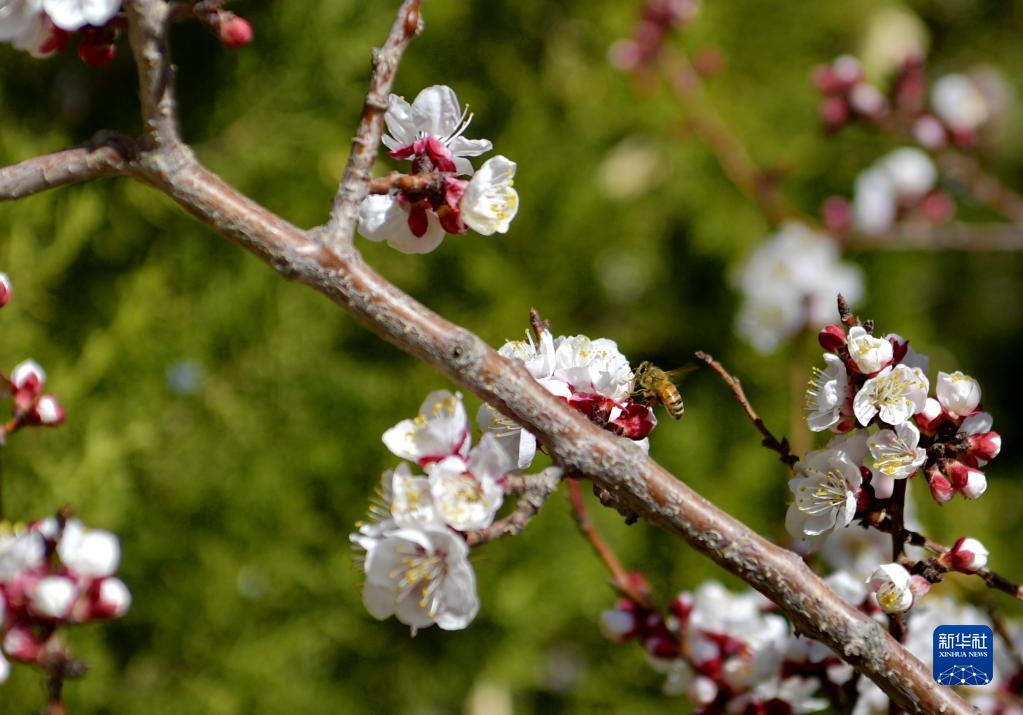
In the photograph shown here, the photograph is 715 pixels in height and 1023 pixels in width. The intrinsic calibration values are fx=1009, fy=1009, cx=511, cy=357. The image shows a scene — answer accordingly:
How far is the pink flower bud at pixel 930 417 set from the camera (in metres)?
0.71

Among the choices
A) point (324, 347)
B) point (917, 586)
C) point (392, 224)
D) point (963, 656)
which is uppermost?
point (392, 224)

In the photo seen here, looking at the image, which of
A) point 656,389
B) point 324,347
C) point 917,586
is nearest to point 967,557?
point 917,586

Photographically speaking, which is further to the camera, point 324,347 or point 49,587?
point 324,347

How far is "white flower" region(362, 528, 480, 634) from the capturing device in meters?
0.60

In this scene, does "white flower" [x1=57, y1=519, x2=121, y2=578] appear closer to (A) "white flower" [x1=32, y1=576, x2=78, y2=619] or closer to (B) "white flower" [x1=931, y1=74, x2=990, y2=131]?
(A) "white flower" [x1=32, y1=576, x2=78, y2=619]

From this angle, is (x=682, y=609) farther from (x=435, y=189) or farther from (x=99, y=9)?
(x=99, y=9)

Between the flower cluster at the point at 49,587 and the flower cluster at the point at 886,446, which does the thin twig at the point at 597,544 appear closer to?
the flower cluster at the point at 886,446

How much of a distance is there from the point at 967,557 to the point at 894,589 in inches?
2.5

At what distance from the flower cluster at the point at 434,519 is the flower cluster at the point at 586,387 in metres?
0.03

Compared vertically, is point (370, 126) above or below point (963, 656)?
above

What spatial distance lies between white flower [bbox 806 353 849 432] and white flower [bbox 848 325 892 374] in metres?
0.02

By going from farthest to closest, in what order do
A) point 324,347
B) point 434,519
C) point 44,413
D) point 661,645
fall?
point 324,347
point 661,645
point 44,413
point 434,519

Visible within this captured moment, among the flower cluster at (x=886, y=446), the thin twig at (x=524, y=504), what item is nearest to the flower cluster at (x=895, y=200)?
the flower cluster at (x=886, y=446)

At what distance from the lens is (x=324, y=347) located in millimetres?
1695
